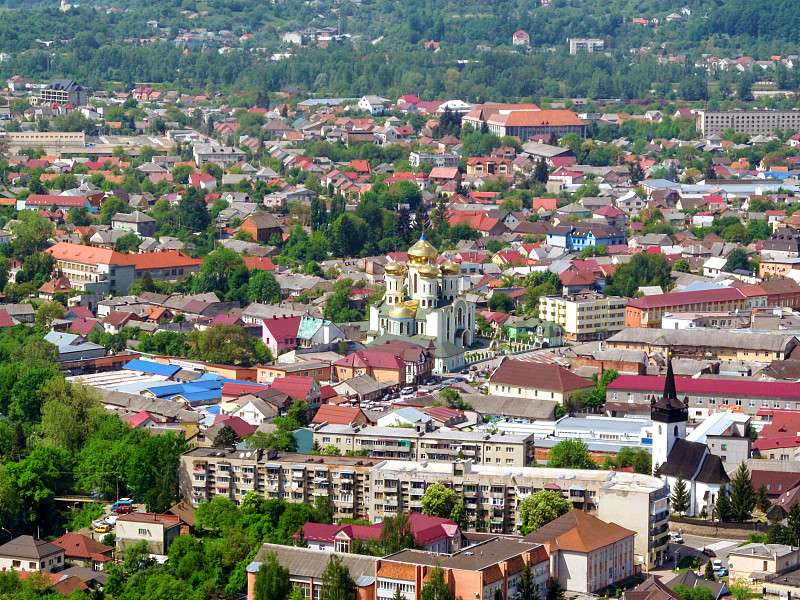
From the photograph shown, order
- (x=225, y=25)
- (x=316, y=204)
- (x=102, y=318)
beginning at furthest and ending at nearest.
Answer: (x=225, y=25)
(x=316, y=204)
(x=102, y=318)

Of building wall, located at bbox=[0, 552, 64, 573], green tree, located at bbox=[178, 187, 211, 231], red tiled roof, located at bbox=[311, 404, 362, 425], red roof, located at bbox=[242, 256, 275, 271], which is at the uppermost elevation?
green tree, located at bbox=[178, 187, 211, 231]

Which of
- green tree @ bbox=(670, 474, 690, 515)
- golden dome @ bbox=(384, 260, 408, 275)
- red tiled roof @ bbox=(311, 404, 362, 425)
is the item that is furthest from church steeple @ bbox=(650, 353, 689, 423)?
golden dome @ bbox=(384, 260, 408, 275)

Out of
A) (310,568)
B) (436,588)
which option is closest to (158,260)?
(310,568)

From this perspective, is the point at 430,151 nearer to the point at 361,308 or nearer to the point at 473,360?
the point at 361,308

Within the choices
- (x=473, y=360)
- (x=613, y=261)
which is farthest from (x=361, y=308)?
(x=613, y=261)

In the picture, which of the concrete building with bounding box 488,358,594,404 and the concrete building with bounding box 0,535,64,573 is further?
the concrete building with bounding box 488,358,594,404

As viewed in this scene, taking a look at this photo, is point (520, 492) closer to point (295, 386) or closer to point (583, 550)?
point (583, 550)

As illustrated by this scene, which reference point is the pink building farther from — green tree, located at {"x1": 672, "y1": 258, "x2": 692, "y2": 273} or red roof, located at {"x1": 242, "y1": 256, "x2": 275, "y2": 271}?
green tree, located at {"x1": 672, "y1": 258, "x2": 692, "y2": 273}
